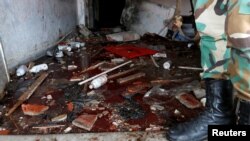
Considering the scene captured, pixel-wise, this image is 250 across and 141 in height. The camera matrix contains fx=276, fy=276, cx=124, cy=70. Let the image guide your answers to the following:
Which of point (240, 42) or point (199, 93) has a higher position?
point (240, 42)

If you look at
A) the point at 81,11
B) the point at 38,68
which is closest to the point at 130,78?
the point at 38,68

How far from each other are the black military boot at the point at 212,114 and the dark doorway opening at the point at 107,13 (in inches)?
114

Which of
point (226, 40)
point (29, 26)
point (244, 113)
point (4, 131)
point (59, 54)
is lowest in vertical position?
point (4, 131)

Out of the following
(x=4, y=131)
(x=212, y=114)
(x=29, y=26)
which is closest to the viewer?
(x=212, y=114)

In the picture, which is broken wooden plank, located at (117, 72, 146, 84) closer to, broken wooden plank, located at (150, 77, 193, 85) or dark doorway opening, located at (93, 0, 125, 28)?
broken wooden plank, located at (150, 77, 193, 85)

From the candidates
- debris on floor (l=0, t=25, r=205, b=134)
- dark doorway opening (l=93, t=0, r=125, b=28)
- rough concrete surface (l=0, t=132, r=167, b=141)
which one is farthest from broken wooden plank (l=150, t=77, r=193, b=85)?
dark doorway opening (l=93, t=0, r=125, b=28)

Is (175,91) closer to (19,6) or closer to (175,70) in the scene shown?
(175,70)

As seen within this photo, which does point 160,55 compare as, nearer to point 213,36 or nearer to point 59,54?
point 59,54

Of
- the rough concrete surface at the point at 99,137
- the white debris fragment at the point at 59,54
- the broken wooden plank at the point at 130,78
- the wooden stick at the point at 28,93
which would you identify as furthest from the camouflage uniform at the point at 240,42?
the white debris fragment at the point at 59,54

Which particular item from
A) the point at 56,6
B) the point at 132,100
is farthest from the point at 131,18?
the point at 132,100

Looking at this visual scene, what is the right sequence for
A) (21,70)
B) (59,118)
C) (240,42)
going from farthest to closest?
(21,70) < (59,118) < (240,42)

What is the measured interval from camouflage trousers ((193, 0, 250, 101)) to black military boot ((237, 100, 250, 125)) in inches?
1.0

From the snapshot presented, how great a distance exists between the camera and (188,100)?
1.74 meters

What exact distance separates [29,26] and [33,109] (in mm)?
1031
